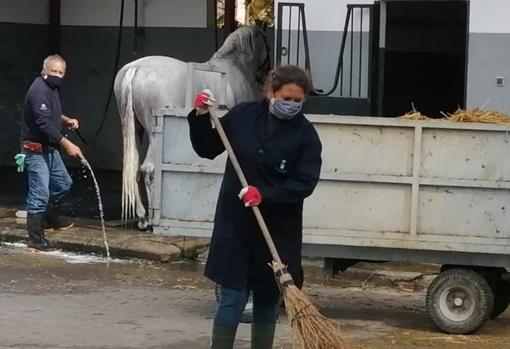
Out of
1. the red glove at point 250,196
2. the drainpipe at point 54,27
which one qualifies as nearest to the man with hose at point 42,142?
the red glove at point 250,196

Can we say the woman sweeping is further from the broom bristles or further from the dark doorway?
the dark doorway

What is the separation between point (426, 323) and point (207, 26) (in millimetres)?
7456

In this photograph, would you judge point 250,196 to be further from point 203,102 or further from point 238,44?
point 238,44

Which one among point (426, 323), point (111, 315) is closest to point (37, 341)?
point (111, 315)

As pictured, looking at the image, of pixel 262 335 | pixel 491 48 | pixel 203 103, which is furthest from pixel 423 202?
pixel 491 48

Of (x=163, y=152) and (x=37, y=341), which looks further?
(x=163, y=152)

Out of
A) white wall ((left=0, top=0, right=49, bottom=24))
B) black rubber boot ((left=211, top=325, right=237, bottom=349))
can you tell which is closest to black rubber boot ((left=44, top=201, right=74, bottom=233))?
white wall ((left=0, top=0, right=49, bottom=24))

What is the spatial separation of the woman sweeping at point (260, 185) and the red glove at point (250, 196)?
114 millimetres

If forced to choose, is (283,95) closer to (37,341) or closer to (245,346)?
(245,346)

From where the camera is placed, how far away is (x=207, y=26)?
1396 centimetres

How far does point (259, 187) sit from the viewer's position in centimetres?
535

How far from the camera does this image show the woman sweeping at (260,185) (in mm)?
5367

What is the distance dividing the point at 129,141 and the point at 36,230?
4.51 ft

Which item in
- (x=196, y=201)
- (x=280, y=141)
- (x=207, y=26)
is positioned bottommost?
(x=196, y=201)
